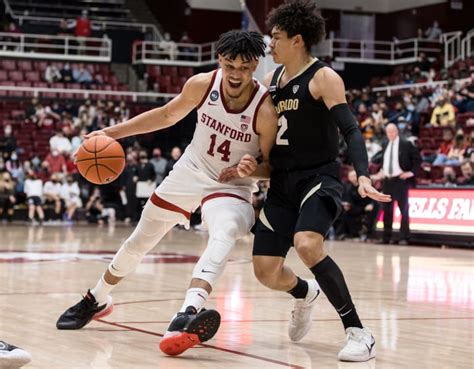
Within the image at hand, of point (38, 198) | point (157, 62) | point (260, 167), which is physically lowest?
point (38, 198)

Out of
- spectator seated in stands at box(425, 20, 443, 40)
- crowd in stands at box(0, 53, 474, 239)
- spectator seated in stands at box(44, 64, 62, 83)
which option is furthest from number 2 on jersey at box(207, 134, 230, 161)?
spectator seated in stands at box(425, 20, 443, 40)

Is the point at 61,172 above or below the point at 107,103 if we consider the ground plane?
below

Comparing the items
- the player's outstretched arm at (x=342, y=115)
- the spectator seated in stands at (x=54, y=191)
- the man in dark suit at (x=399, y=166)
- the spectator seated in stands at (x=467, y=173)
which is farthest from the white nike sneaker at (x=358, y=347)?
the spectator seated in stands at (x=54, y=191)

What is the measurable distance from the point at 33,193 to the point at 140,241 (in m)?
16.8

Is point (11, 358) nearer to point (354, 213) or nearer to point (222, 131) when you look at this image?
point (222, 131)

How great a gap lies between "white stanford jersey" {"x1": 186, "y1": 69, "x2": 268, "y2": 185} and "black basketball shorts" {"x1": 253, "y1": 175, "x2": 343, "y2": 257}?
280 mm

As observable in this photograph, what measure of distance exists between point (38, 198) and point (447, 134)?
918 centimetres

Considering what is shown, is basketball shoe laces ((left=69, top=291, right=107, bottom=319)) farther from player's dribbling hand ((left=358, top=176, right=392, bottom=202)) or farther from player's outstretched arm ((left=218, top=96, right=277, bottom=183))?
player's dribbling hand ((left=358, top=176, right=392, bottom=202))

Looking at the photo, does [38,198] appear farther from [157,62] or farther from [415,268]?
[415,268]

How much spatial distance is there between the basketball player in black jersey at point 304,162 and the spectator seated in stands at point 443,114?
15.4 m

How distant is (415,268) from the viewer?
1142cm

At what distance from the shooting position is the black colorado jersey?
5.56 metres

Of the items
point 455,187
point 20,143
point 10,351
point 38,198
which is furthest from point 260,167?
point 20,143

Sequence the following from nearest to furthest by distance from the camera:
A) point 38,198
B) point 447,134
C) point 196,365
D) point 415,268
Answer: point 196,365
point 415,268
point 447,134
point 38,198
